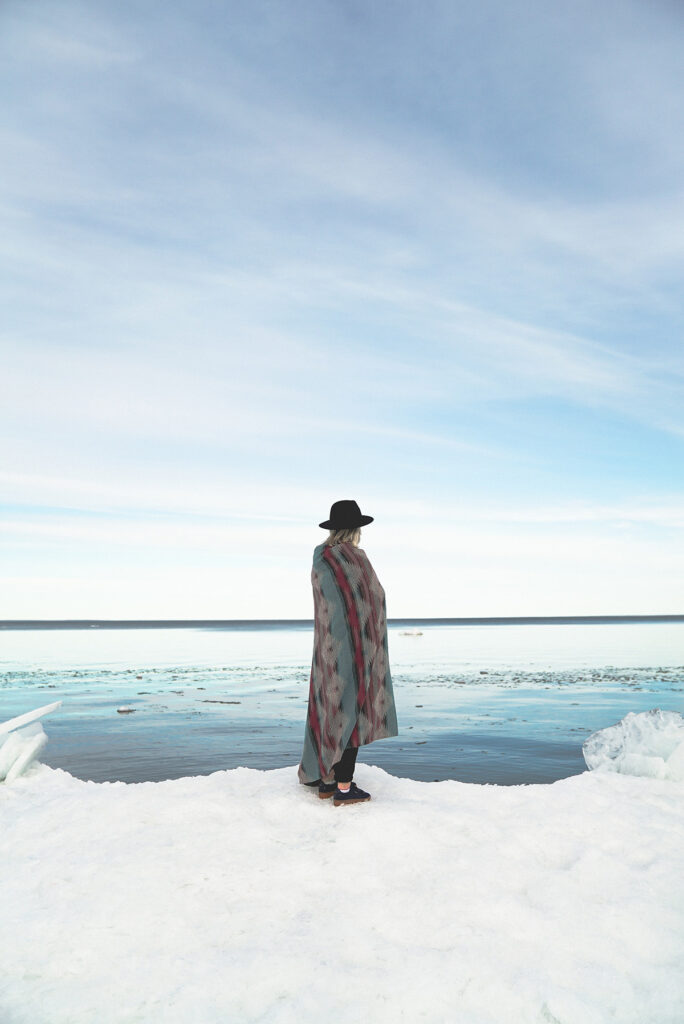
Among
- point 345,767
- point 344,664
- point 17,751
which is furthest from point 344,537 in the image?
point 17,751

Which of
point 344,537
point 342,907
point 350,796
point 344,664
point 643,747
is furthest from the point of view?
point 643,747

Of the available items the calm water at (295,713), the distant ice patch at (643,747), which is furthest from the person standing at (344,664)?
the calm water at (295,713)

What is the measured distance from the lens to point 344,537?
623 cm

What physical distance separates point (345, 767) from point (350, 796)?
230 mm

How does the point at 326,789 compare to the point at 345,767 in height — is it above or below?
below

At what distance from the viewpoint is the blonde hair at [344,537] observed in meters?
6.23

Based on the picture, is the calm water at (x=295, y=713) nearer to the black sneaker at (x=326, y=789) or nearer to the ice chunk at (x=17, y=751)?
the ice chunk at (x=17, y=751)

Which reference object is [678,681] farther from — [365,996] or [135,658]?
[135,658]

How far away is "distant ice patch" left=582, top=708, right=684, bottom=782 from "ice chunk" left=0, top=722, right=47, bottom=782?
5.91 m

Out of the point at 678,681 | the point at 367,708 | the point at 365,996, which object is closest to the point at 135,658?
the point at 678,681

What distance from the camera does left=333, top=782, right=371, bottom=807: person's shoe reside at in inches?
232

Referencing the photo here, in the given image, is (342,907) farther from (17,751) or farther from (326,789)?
(17,751)

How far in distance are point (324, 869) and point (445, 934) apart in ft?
3.40

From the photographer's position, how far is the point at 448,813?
5.57 m
